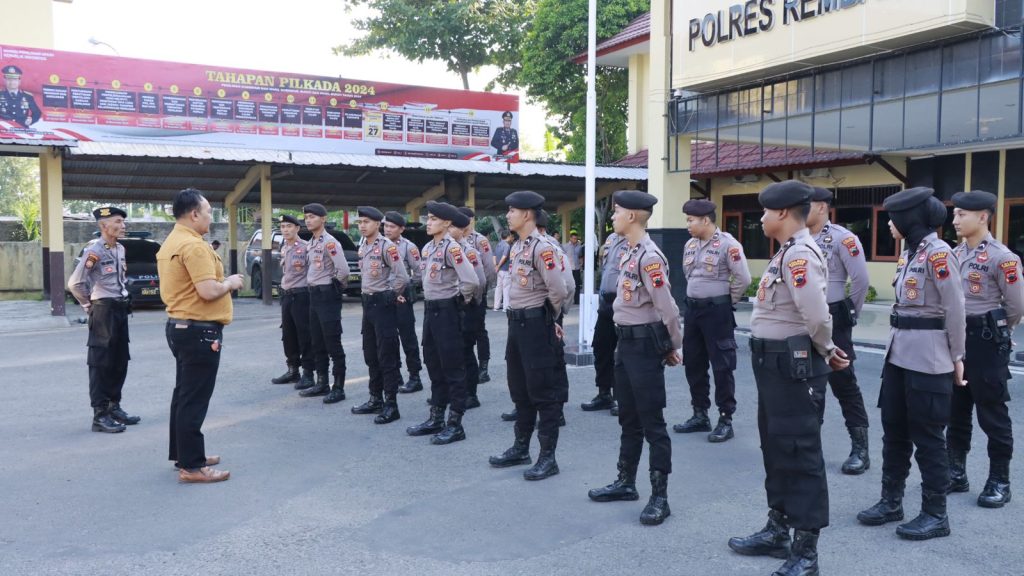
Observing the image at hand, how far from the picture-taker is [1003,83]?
11766mm

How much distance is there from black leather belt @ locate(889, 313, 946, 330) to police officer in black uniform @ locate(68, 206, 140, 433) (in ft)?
19.9

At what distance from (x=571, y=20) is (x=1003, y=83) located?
16427 millimetres

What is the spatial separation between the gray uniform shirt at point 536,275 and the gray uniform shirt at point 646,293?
0.71 metres

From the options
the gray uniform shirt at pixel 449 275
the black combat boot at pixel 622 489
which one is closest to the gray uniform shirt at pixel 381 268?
the gray uniform shirt at pixel 449 275

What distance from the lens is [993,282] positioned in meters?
5.13

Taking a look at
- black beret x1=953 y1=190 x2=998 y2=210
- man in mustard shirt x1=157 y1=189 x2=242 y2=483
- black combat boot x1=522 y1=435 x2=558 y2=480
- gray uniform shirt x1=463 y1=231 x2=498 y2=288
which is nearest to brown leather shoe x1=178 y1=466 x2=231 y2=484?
man in mustard shirt x1=157 y1=189 x2=242 y2=483

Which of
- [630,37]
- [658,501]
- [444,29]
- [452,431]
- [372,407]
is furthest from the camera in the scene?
[444,29]

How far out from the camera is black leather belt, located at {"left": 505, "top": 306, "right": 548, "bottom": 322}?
5.68 metres

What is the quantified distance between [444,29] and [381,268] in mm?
25230

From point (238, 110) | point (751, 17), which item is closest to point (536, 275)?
point (751, 17)

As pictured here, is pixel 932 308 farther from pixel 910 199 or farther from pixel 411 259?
pixel 411 259

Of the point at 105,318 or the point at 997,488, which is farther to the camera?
the point at 105,318

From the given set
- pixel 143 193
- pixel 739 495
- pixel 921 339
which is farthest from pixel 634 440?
pixel 143 193

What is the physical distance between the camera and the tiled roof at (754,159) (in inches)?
707
